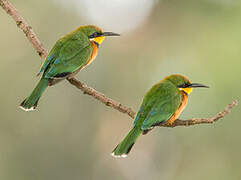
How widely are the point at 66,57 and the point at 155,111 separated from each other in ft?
2.04

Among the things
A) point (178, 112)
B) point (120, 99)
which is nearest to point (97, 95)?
point (178, 112)

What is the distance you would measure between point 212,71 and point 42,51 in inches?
326

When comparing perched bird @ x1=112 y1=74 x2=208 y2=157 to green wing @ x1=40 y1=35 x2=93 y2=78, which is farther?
green wing @ x1=40 y1=35 x2=93 y2=78

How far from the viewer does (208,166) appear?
1217cm

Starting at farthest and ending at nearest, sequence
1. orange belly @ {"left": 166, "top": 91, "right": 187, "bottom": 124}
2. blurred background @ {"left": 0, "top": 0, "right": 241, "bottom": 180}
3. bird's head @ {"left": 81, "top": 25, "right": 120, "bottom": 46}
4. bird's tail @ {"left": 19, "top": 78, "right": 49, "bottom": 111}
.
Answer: blurred background @ {"left": 0, "top": 0, "right": 241, "bottom": 180}, bird's head @ {"left": 81, "top": 25, "right": 120, "bottom": 46}, orange belly @ {"left": 166, "top": 91, "right": 187, "bottom": 124}, bird's tail @ {"left": 19, "top": 78, "right": 49, "bottom": 111}

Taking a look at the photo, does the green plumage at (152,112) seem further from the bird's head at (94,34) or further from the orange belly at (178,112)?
the bird's head at (94,34)

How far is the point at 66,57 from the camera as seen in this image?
280cm

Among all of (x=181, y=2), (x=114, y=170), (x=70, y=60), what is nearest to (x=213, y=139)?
(x=114, y=170)

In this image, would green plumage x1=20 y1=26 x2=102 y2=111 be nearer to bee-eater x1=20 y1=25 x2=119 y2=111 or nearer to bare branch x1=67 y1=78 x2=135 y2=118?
bee-eater x1=20 y1=25 x2=119 y2=111

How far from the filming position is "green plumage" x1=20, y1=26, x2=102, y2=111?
8.78ft

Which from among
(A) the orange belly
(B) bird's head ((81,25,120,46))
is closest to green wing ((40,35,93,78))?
(B) bird's head ((81,25,120,46))

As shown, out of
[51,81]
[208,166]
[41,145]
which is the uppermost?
[51,81]

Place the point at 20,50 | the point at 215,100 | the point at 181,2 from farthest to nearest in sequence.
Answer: the point at 181,2 < the point at 20,50 < the point at 215,100

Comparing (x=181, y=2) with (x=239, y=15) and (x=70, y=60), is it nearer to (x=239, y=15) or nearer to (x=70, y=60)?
(x=239, y=15)
